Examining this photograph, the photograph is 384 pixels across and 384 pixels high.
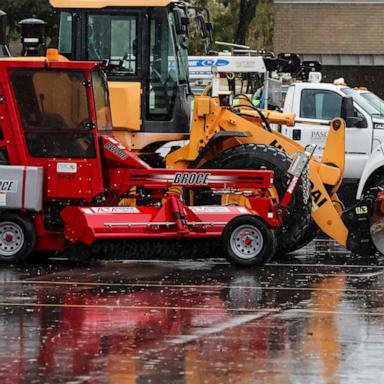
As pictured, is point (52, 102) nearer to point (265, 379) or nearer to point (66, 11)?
point (66, 11)

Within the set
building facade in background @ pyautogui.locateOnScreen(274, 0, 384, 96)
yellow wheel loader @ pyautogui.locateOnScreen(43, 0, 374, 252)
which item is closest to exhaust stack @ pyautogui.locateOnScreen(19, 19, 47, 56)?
yellow wheel loader @ pyautogui.locateOnScreen(43, 0, 374, 252)

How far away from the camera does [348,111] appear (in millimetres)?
20531

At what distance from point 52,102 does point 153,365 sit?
6.78m

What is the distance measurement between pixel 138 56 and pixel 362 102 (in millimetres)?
5548

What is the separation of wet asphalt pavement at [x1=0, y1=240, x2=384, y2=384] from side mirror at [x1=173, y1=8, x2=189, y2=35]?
3.04 m

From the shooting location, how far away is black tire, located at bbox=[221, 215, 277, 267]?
15016 mm

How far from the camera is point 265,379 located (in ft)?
29.0

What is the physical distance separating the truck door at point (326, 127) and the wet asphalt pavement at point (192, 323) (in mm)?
5116

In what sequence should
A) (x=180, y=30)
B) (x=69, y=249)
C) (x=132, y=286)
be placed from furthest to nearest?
(x=180, y=30) → (x=69, y=249) → (x=132, y=286)

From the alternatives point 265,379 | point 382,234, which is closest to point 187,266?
point 382,234

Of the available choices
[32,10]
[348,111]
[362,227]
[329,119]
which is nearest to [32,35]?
[362,227]

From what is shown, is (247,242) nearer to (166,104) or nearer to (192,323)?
(166,104)

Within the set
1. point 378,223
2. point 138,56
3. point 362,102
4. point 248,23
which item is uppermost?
point 248,23

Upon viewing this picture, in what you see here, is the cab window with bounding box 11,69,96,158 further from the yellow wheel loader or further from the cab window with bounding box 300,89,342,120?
the cab window with bounding box 300,89,342,120
